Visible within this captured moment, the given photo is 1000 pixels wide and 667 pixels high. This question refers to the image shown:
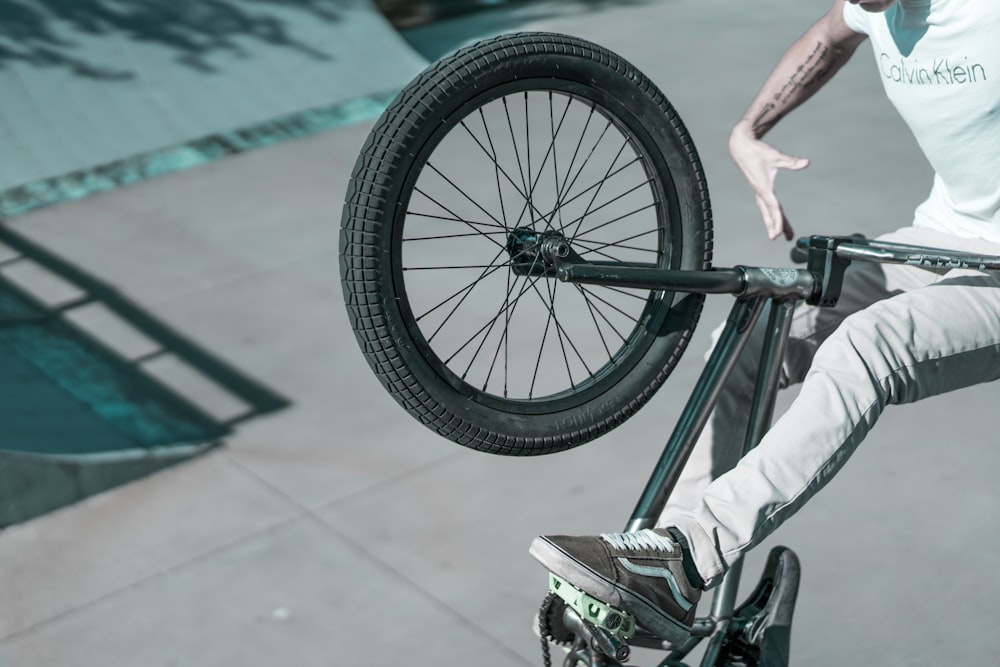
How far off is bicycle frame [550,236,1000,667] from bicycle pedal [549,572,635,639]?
74 millimetres

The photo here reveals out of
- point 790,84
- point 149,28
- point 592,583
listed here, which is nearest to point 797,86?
point 790,84

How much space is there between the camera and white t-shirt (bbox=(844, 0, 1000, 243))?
2312mm

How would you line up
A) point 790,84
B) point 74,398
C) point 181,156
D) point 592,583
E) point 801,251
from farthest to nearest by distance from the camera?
point 181,156
point 74,398
point 790,84
point 801,251
point 592,583

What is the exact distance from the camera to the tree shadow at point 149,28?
644cm

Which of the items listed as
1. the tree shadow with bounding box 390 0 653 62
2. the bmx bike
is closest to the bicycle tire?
the bmx bike

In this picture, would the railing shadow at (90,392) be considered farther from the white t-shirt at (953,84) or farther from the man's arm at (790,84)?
the white t-shirt at (953,84)

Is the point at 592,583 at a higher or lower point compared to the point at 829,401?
lower

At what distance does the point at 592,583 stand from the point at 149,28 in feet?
18.0

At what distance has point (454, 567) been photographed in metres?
3.63

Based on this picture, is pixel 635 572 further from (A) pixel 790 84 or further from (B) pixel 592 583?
(A) pixel 790 84

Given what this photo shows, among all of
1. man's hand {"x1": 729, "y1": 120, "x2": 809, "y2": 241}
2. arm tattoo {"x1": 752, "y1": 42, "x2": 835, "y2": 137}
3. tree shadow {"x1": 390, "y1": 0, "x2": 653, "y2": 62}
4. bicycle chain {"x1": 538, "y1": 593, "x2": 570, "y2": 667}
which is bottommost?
bicycle chain {"x1": 538, "y1": 593, "x2": 570, "y2": 667}

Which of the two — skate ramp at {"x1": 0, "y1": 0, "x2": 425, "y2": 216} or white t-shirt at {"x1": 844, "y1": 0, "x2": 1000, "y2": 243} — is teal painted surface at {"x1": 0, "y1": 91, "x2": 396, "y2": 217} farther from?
white t-shirt at {"x1": 844, "y1": 0, "x2": 1000, "y2": 243}

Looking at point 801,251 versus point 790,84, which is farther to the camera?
Answer: point 790,84

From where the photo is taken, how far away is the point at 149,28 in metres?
6.80
